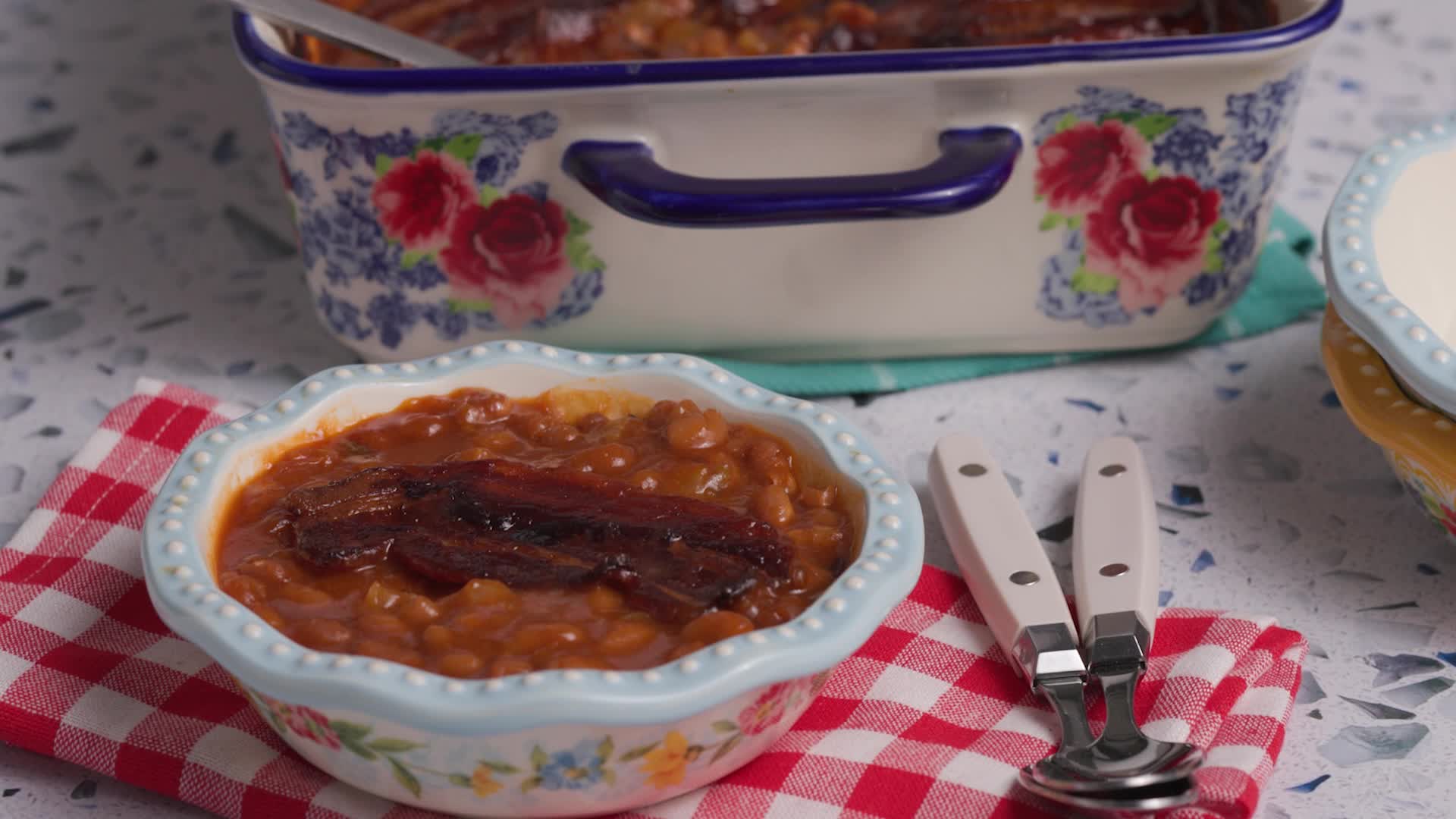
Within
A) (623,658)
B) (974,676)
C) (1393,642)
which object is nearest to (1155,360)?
(1393,642)

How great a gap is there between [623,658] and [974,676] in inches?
11.6

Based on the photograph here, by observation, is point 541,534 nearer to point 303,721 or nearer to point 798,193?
point 303,721

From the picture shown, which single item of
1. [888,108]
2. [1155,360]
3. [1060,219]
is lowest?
[1155,360]

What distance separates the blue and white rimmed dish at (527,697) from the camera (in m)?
0.89

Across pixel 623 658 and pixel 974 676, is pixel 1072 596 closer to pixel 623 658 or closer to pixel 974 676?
pixel 974 676

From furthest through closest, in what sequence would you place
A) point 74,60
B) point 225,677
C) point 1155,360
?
point 74,60 → point 1155,360 → point 225,677

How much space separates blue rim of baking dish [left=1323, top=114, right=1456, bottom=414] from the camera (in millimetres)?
1128

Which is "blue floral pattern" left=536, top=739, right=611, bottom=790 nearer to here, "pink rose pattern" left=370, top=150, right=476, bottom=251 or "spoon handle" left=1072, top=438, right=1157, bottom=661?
"spoon handle" left=1072, top=438, right=1157, bottom=661

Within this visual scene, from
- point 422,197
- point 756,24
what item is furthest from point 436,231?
point 756,24

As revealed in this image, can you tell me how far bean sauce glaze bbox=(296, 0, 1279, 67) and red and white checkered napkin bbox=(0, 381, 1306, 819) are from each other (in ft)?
2.01

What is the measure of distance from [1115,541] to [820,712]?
26 centimetres

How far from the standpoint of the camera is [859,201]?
1.33 meters

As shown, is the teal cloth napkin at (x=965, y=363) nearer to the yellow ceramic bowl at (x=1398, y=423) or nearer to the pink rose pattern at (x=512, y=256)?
the pink rose pattern at (x=512, y=256)

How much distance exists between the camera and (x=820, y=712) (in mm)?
1088
